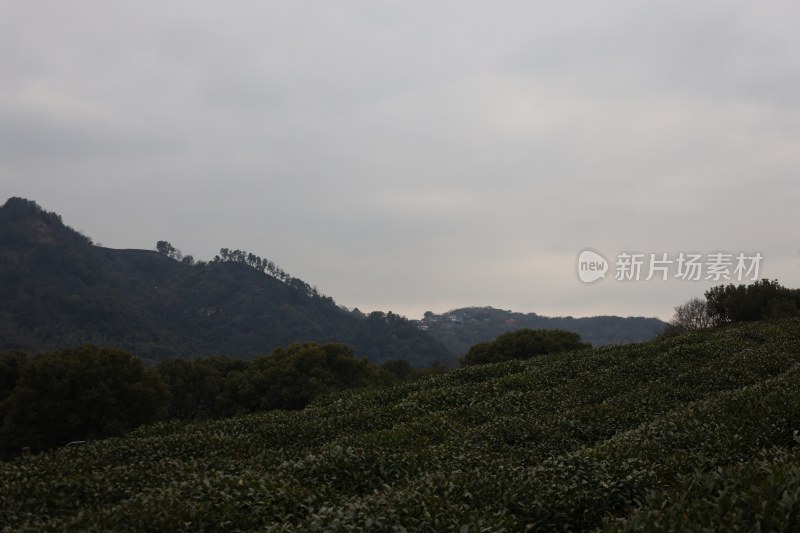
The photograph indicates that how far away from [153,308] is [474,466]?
167695 millimetres

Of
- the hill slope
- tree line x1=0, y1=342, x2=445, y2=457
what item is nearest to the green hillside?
tree line x1=0, y1=342, x2=445, y2=457

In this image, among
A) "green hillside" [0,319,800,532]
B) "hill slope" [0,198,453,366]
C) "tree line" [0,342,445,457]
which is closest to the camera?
"green hillside" [0,319,800,532]

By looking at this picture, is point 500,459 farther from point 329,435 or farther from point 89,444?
point 89,444

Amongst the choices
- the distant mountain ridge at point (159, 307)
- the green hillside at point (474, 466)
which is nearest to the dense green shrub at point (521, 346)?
the green hillside at point (474, 466)

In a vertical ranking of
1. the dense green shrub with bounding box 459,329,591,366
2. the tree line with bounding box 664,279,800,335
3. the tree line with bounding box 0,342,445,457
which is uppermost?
the tree line with bounding box 664,279,800,335

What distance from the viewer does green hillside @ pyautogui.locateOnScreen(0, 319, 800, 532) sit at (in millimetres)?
7988

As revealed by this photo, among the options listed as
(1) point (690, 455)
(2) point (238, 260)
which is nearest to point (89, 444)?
(1) point (690, 455)

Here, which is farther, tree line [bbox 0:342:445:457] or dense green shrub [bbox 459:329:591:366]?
dense green shrub [bbox 459:329:591:366]

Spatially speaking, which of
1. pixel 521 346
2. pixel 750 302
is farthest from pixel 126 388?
pixel 750 302

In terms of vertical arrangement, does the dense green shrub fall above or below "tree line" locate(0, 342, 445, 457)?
above

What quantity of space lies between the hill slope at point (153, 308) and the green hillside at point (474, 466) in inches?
4307

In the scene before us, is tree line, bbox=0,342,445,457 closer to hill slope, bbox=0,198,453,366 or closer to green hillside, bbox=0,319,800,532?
green hillside, bbox=0,319,800,532

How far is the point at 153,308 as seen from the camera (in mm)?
164250

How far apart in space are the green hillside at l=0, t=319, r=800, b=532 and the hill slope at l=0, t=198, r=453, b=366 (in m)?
109
